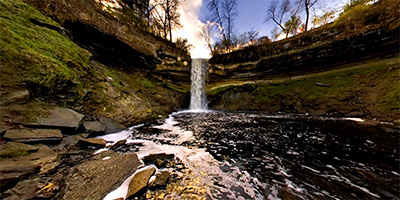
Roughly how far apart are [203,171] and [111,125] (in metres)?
3.98

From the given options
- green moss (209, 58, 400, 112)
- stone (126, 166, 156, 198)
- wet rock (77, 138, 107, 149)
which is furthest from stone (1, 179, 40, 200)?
green moss (209, 58, 400, 112)

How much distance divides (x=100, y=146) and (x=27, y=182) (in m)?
1.50

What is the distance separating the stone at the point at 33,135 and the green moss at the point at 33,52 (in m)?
1.28

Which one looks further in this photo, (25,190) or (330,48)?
(330,48)

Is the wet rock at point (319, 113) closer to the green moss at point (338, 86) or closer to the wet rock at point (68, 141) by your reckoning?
the green moss at point (338, 86)

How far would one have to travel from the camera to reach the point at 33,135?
7.63 ft

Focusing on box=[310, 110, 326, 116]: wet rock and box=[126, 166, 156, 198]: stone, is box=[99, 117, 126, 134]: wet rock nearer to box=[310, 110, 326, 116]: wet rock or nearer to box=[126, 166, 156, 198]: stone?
box=[126, 166, 156, 198]: stone

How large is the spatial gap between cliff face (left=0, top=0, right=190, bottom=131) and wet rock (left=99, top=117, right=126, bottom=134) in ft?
0.97

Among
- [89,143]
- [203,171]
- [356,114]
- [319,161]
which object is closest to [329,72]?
[356,114]

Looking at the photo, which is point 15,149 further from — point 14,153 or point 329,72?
point 329,72

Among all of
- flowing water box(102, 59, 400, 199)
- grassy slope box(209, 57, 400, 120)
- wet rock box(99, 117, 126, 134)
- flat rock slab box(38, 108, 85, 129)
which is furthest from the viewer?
grassy slope box(209, 57, 400, 120)

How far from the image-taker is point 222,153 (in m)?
2.93

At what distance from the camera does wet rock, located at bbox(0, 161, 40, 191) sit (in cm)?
141

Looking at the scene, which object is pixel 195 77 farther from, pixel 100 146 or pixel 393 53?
pixel 393 53
